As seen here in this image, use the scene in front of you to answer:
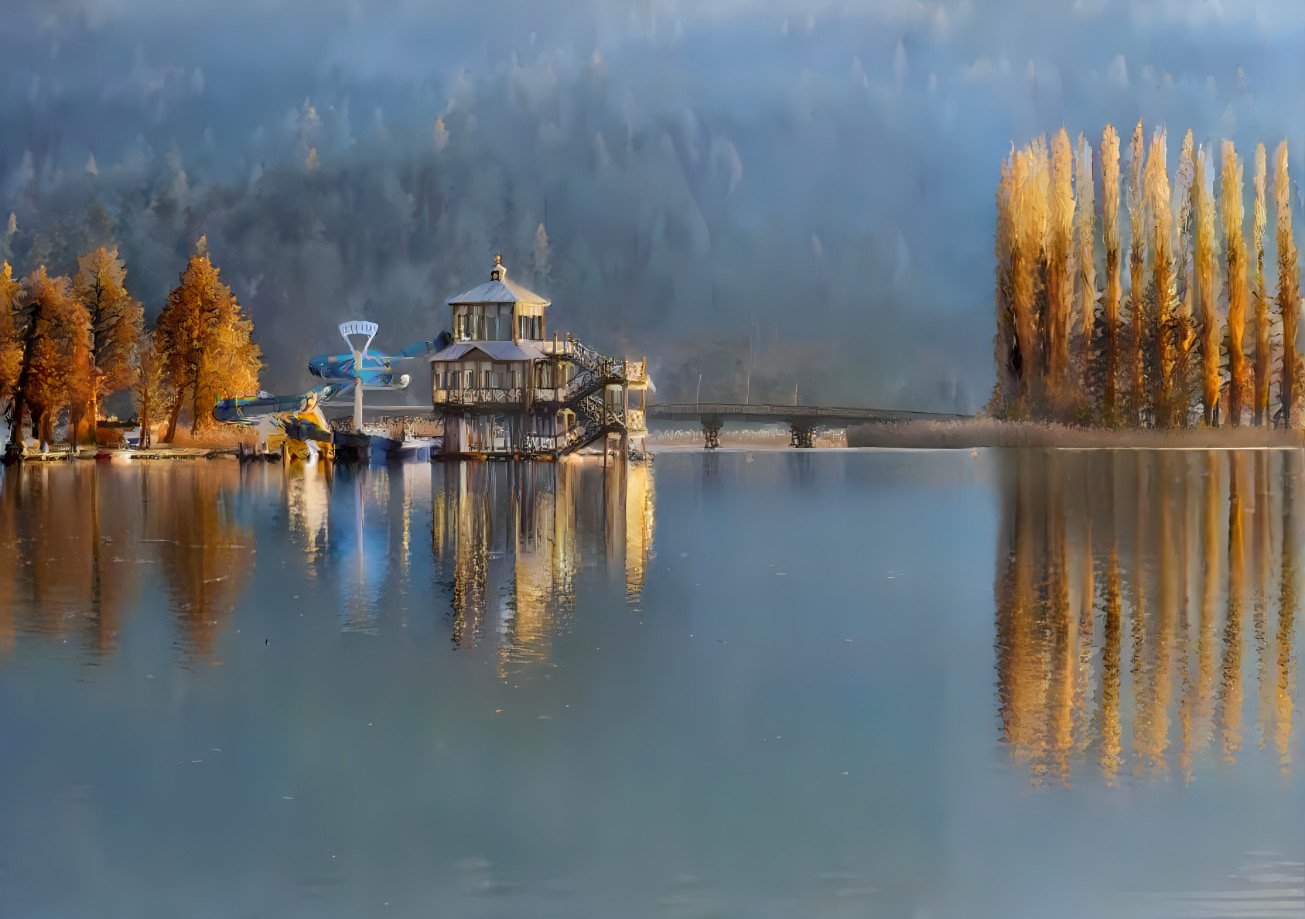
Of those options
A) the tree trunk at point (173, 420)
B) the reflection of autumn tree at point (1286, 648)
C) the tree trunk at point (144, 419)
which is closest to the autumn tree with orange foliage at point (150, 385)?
the tree trunk at point (144, 419)

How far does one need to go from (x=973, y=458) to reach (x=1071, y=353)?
833 centimetres

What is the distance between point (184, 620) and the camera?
1399cm

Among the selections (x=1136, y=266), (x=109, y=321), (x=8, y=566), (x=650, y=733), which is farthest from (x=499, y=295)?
(x=650, y=733)

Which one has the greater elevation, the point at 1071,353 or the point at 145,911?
the point at 1071,353

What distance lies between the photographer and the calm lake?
6.79 metres

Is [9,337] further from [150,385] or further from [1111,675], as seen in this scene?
[1111,675]

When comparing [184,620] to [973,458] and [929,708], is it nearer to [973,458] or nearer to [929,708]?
[929,708]

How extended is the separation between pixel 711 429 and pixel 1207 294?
4339 centimetres

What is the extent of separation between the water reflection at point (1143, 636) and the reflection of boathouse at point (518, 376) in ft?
100

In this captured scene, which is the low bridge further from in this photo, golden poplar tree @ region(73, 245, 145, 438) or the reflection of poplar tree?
the reflection of poplar tree

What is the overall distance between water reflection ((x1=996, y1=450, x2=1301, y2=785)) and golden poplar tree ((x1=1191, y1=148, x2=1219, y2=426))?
39.9m

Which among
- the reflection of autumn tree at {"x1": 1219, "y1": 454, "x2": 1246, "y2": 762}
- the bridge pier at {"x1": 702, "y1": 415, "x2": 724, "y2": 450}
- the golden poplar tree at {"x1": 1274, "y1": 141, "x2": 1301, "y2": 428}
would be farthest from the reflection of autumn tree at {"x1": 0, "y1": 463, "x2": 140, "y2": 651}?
the bridge pier at {"x1": 702, "y1": 415, "x2": 724, "y2": 450}

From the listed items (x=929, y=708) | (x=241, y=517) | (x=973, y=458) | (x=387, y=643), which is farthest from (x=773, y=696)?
(x=973, y=458)

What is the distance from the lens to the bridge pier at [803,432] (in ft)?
337
